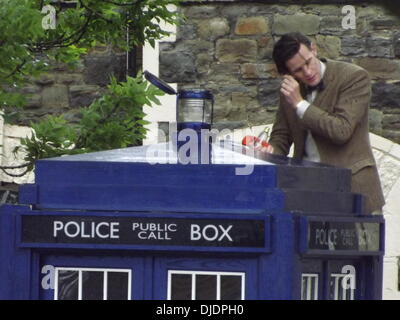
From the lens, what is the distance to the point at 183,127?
4.84 meters

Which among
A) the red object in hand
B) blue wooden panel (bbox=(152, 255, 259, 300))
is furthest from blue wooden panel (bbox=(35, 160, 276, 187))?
the red object in hand

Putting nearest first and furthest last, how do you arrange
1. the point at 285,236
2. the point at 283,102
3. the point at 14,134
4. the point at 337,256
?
the point at 285,236 → the point at 337,256 → the point at 283,102 → the point at 14,134

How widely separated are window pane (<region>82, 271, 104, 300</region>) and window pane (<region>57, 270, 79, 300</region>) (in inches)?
1.1

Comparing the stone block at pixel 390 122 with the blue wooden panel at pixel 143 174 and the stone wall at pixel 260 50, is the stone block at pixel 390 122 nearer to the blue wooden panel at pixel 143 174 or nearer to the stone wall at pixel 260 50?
the stone wall at pixel 260 50

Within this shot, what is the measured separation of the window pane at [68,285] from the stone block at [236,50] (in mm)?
5577

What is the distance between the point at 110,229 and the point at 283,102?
152cm

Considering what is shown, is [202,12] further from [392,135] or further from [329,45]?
[392,135]

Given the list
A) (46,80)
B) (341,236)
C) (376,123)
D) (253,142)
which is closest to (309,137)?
(253,142)

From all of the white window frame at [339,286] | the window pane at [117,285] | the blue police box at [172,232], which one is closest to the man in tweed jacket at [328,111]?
the white window frame at [339,286]

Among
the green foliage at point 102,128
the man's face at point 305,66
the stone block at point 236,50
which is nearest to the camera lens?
the man's face at point 305,66

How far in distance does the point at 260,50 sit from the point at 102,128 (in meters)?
3.00

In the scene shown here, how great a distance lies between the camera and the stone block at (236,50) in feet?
32.8

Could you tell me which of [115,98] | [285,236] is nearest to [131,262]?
[285,236]

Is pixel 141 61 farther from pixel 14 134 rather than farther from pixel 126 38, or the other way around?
pixel 126 38
